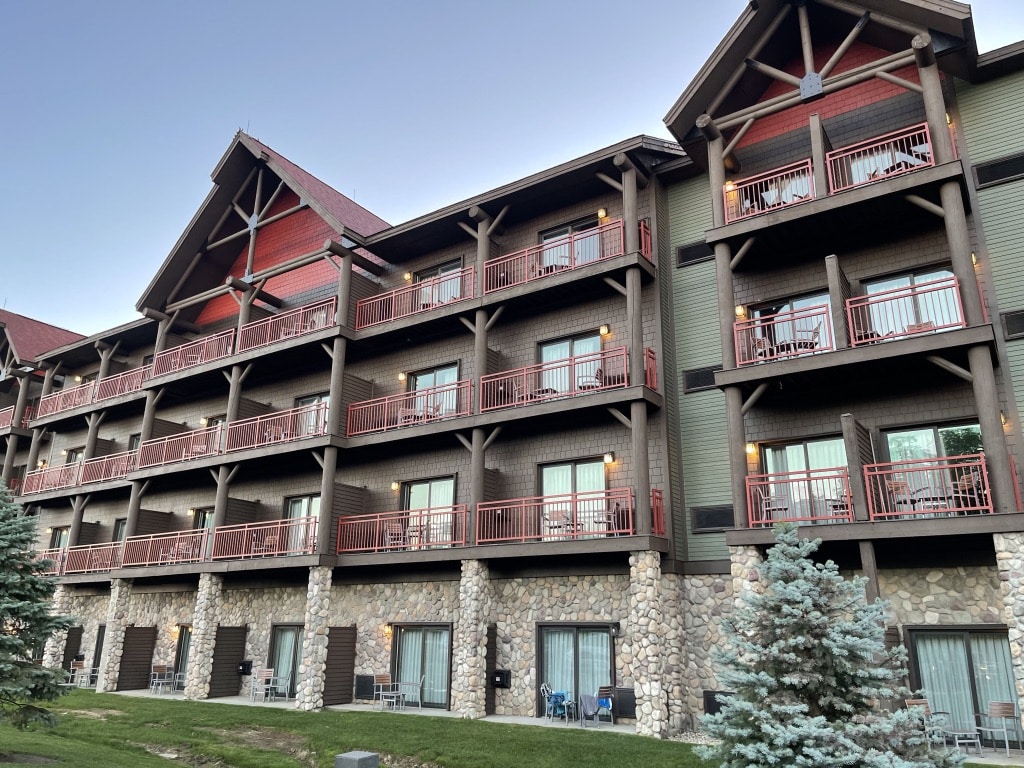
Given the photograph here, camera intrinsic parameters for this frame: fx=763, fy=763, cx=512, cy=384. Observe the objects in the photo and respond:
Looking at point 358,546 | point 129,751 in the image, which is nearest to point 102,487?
point 358,546

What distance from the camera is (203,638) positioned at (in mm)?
20672

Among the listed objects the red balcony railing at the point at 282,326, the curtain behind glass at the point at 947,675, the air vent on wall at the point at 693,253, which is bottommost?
the curtain behind glass at the point at 947,675

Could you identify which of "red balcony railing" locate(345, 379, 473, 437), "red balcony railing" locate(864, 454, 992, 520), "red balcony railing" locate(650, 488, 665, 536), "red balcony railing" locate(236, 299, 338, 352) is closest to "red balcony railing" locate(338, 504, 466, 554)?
"red balcony railing" locate(345, 379, 473, 437)

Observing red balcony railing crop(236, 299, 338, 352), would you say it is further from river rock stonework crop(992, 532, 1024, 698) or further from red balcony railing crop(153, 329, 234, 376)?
river rock stonework crop(992, 532, 1024, 698)

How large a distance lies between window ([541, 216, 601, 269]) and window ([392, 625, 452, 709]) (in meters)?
9.37

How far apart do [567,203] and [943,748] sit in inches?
596

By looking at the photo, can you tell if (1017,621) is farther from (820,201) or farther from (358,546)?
(358,546)

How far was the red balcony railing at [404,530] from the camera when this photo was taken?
1839 centimetres

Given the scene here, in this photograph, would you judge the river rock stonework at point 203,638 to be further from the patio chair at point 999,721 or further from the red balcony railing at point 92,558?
the patio chair at point 999,721

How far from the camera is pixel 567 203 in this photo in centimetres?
1964

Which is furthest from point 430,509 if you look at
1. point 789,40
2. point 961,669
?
point 789,40

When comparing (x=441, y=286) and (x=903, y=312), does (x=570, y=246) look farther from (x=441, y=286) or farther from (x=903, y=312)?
(x=903, y=312)

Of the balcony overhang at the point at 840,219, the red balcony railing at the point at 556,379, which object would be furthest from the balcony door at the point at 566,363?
the balcony overhang at the point at 840,219

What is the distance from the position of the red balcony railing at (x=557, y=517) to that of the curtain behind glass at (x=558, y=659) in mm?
2025
